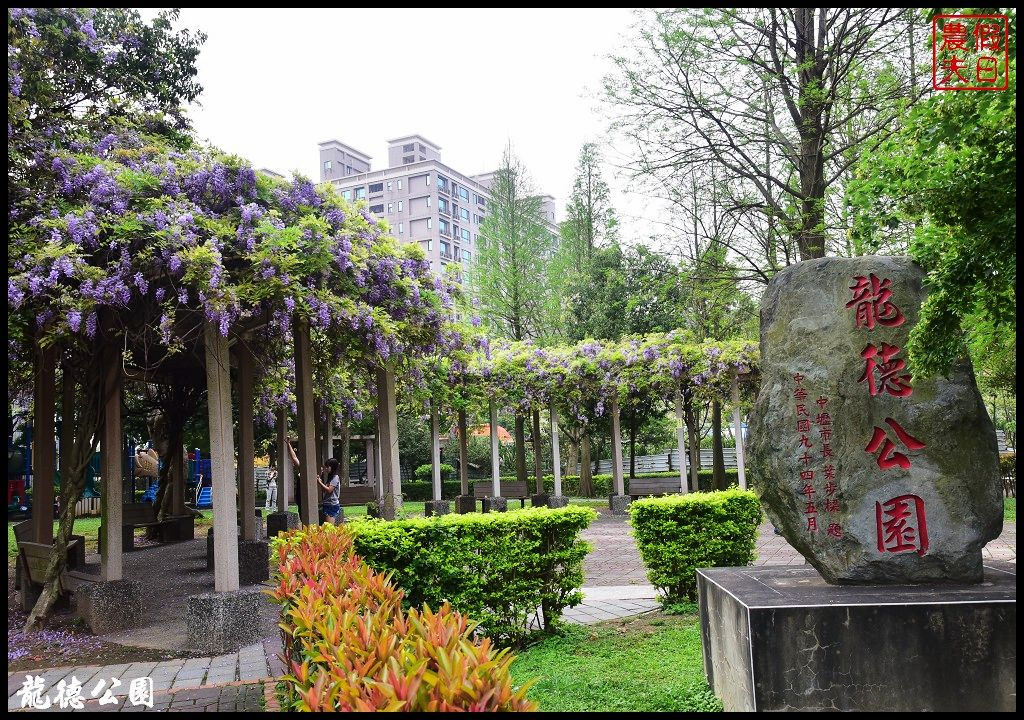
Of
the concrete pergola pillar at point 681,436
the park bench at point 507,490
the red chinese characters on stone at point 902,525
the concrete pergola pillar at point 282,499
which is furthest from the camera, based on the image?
the park bench at point 507,490

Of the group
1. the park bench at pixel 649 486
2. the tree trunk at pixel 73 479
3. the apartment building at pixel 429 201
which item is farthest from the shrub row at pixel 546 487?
the apartment building at pixel 429 201

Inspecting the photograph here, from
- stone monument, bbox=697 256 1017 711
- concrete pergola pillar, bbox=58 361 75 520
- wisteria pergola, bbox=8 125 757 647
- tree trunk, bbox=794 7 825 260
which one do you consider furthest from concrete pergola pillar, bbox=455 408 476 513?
stone monument, bbox=697 256 1017 711

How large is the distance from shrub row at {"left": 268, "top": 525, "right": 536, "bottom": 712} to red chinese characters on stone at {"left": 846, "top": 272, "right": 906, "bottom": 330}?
10.4 feet

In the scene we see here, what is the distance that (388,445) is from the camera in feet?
29.3

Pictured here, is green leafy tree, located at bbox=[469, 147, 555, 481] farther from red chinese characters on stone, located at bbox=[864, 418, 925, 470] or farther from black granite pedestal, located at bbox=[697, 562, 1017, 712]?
black granite pedestal, located at bbox=[697, 562, 1017, 712]

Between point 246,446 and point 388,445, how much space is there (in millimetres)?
2272

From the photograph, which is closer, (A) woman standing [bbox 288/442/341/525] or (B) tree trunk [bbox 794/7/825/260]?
(B) tree trunk [bbox 794/7/825/260]

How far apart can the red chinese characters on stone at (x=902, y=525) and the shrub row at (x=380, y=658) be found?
2.66 metres

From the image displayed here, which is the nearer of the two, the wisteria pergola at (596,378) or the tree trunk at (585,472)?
the wisteria pergola at (596,378)

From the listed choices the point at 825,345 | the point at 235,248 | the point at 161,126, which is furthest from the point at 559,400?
the point at 825,345

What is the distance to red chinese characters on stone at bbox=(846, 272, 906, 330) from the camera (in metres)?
4.53

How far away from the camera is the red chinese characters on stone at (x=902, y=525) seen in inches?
169

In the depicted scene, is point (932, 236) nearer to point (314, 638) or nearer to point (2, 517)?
point (314, 638)

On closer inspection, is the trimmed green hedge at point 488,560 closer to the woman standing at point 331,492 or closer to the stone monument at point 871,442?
the stone monument at point 871,442
